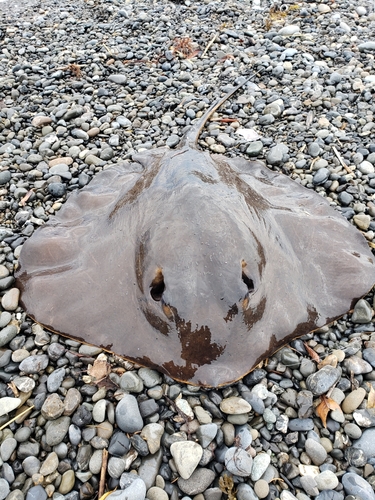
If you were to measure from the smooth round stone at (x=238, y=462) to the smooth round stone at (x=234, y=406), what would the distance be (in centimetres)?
24

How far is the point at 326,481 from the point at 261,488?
407 millimetres

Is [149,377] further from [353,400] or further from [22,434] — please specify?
[353,400]

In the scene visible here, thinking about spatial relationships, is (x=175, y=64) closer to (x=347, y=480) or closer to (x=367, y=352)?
(x=367, y=352)

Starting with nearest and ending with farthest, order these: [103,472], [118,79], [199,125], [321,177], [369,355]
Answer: [103,472] → [369,355] → [321,177] → [199,125] → [118,79]

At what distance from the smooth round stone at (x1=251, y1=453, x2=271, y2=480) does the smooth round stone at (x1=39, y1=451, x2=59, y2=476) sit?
4.00 ft

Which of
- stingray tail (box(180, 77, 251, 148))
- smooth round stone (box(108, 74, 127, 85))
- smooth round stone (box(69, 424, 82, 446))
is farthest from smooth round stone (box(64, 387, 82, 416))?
smooth round stone (box(108, 74, 127, 85))

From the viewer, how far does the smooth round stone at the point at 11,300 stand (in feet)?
11.2

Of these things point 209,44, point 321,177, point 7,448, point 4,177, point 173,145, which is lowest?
point 7,448

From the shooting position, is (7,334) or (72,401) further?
(7,334)

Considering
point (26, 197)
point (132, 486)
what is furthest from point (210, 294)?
point (26, 197)

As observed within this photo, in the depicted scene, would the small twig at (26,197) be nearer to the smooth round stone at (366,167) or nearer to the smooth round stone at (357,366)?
the smooth round stone at (357,366)

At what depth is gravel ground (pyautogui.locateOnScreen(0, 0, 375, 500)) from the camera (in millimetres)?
2598

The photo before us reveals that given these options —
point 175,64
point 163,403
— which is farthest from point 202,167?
Answer: point 175,64

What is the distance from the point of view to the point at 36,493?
2.45m
